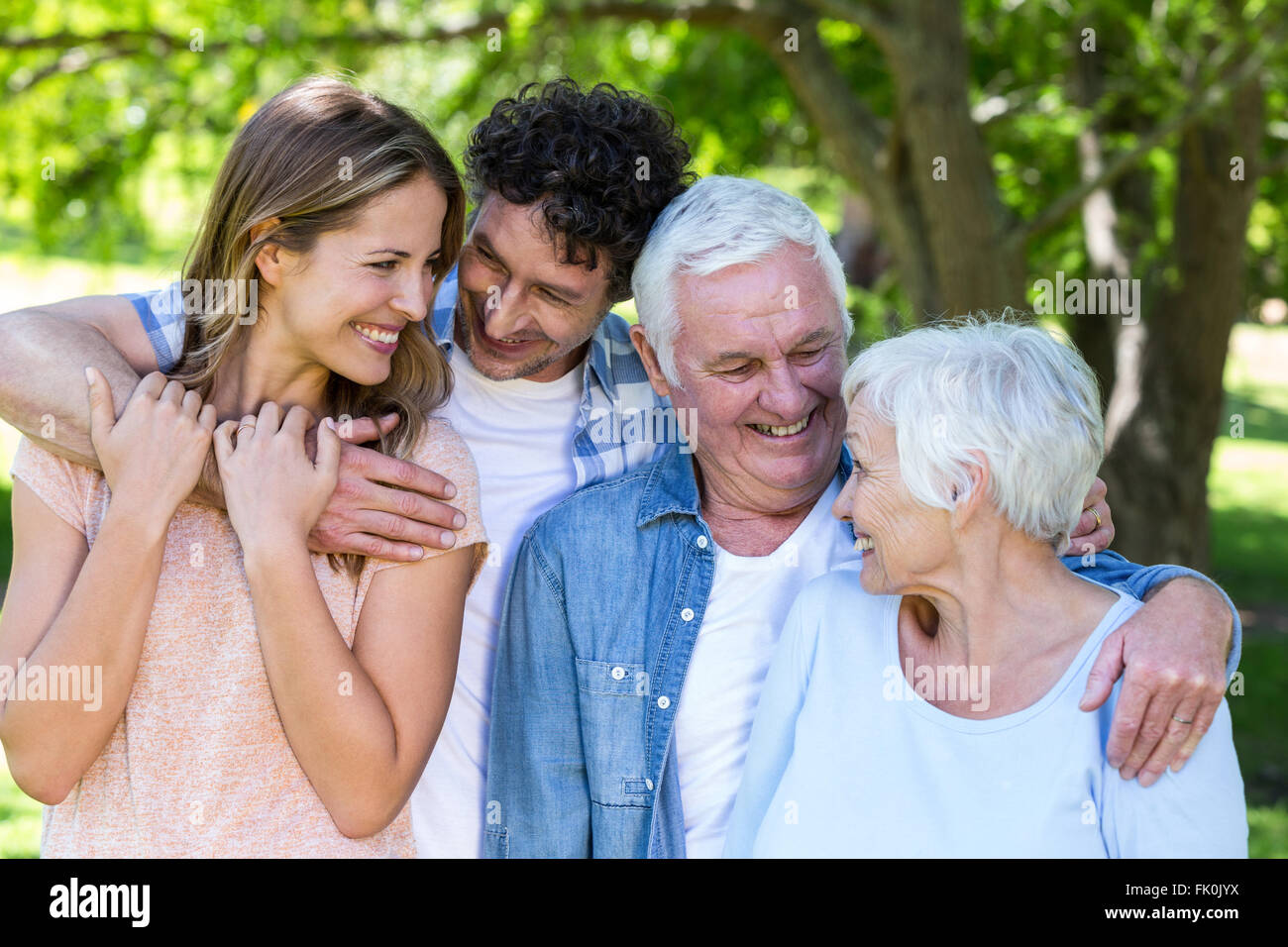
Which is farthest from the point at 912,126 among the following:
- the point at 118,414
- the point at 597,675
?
the point at 118,414

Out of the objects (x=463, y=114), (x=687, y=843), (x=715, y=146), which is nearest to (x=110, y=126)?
(x=463, y=114)

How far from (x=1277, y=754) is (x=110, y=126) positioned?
8023 millimetres

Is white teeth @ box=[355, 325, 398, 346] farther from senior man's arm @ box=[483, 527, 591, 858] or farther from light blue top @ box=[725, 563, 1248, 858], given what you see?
light blue top @ box=[725, 563, 1248, 858]

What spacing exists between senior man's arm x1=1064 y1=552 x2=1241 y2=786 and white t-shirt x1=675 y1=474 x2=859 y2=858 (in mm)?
651

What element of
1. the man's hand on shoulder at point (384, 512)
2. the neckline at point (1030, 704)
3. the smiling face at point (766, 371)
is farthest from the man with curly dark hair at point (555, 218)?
the neckline at point (1030, 704)

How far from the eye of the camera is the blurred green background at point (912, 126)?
18.0ft

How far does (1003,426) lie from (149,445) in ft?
4.82

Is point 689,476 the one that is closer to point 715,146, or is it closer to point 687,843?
point 687,843

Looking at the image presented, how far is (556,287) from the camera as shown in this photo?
2.71 meters

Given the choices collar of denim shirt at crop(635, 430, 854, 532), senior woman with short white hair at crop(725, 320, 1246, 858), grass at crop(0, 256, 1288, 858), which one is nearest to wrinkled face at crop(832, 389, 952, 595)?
senior woman with short white hair at crop(725, 320, 1246, 858)

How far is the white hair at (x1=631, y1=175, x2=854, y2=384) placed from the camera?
2.49 m

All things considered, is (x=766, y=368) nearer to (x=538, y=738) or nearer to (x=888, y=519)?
(x=888, y=519)

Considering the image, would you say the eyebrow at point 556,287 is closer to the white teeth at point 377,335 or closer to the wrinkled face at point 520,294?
the wrinkled face at point 520,294

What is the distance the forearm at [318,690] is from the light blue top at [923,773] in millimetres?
698
